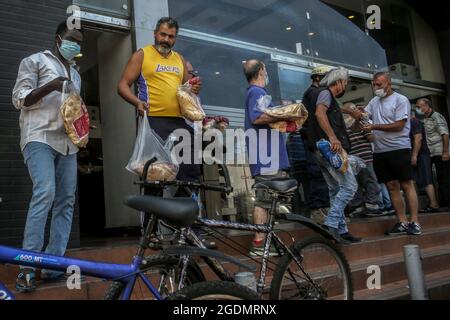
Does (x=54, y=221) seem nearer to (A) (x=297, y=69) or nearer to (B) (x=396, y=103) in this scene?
(B) (x=396, y=103)

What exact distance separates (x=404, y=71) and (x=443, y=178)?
9.62 ft

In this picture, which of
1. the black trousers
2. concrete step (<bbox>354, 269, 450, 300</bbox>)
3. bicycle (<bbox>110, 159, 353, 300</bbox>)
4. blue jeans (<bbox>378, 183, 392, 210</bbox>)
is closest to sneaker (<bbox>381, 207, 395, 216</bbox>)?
blue jeans (<bbox>378, 183, 392, 210</bbox>)

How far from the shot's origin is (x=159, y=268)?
8.43 feet

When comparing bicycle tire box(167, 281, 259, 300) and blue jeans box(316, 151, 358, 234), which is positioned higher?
blue jeans box(316, 151, 358, 234)

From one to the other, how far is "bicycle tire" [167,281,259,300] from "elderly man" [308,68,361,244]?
259cm

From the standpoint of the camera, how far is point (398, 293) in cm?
427

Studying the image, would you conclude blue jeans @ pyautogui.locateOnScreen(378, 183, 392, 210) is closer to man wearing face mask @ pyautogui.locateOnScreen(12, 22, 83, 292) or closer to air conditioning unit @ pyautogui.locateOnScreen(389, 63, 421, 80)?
air conditioning unit @ pyautogui.locateOnScreen(389, 63, 421, 80)

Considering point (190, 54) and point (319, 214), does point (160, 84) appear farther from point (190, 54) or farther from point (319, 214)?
point (319, 214)

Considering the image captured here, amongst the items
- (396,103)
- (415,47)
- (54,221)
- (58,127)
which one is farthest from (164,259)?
(415,47)

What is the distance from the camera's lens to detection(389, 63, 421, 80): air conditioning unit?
9.81m

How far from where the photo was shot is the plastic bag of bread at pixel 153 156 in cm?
308
